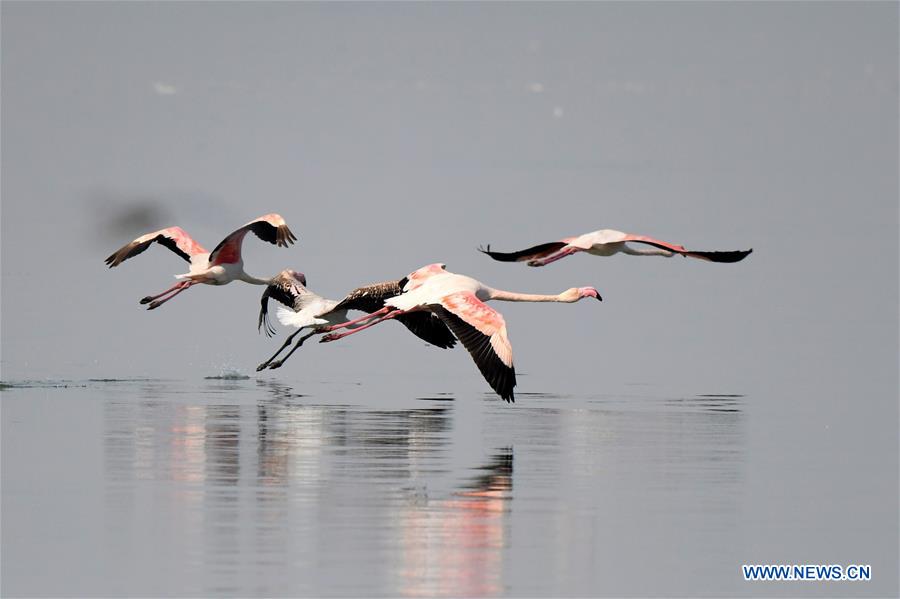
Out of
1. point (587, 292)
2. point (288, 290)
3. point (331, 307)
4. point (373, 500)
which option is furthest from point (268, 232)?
point (373, 500)

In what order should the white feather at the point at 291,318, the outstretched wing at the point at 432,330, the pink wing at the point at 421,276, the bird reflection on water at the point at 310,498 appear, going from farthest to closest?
the white feather at the point at 291,318 → the outstretched wing at the point at 432,330 → the pink wing at the point at 421,276 → the bird reflection on water at the point at 310,498

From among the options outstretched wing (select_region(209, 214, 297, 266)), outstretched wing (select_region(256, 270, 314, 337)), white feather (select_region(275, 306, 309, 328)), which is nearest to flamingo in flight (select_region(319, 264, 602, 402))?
white feather (select_region(275, 306, 309, 328))

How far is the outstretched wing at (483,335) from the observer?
21.3 meters

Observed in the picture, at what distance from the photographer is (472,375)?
30.9 metres

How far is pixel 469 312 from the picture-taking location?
22.9 m

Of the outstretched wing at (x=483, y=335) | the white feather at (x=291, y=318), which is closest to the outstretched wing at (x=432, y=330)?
the white feather at (x=291, y=318)

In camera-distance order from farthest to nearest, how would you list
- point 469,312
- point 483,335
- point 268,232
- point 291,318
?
point 291,318 < point 268,232 < point 469,312 < point 483,335

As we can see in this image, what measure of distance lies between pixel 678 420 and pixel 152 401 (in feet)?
22.3

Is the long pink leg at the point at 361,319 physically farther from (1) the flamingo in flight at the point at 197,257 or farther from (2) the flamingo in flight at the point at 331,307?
(1) the flamingo in flight at the point at 197,257

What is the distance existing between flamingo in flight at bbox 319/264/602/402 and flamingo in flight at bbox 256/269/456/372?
1.65ft

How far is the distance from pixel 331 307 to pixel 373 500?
1052 cm

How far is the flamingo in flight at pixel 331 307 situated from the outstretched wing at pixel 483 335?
2805 millimetres

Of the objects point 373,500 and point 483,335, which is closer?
point 373,500

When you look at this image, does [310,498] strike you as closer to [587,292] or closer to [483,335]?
[483,335]
